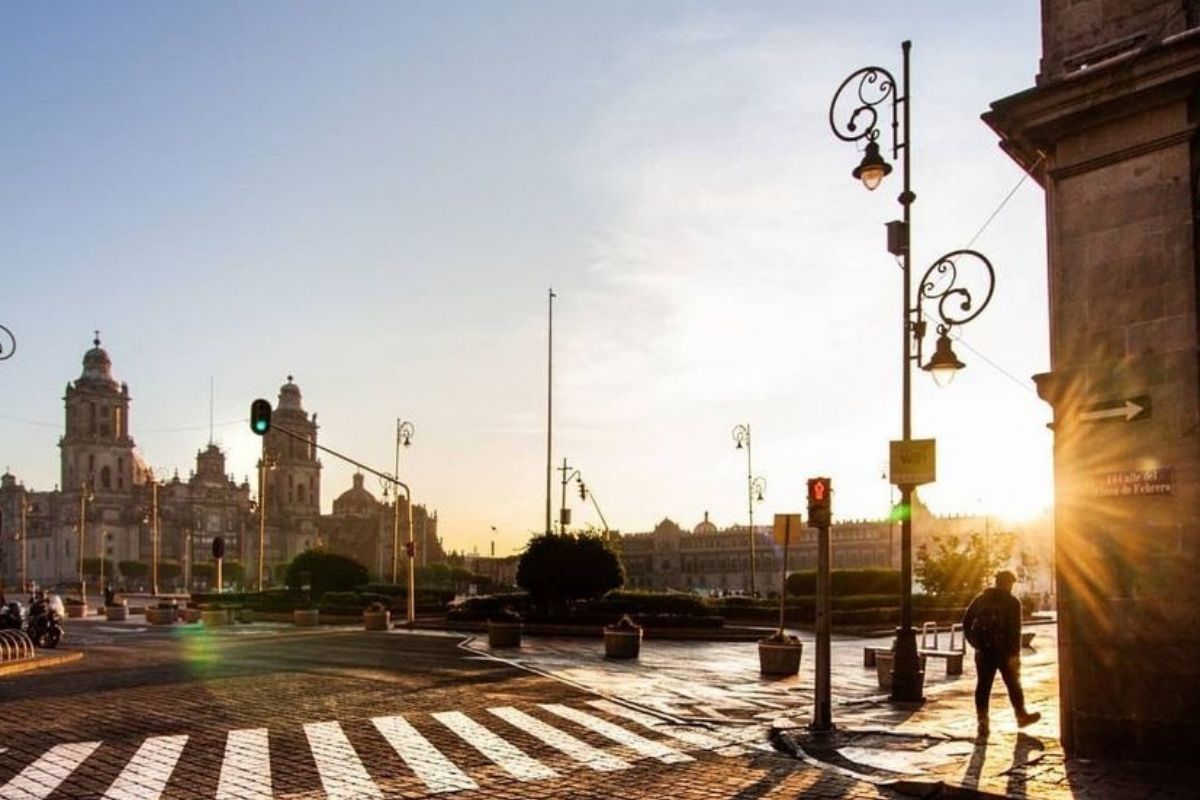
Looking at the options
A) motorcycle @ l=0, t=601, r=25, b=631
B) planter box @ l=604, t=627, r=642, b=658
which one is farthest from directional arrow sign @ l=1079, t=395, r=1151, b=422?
motorcycle @ l=0, t=601, r=25, b=631

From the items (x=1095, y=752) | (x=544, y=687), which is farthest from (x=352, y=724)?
(x=1095, y=752)

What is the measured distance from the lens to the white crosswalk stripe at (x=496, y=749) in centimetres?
1098

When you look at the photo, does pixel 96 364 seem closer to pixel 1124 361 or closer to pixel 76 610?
pixel 76 610

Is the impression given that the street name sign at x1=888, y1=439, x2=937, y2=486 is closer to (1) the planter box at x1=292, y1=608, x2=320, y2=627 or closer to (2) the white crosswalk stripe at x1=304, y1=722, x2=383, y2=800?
(2) the white crosswalk stripe at x1=304, y1=722, x2=383, y2=800

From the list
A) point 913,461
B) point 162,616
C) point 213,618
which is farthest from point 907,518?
point 162,616

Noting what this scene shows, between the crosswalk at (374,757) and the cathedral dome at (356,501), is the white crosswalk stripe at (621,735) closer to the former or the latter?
Answer: the crosswalk at (374,757)

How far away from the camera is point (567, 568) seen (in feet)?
129

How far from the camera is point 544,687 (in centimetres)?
1898

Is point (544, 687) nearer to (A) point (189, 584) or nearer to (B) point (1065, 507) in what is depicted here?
(B) point (1065, 507)

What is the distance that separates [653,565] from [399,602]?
394ft

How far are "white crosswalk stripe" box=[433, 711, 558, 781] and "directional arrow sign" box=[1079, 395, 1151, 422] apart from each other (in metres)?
6.74

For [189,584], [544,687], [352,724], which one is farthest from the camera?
[189,584]

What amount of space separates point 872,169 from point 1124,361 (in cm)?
563

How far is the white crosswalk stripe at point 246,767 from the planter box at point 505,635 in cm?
1607
